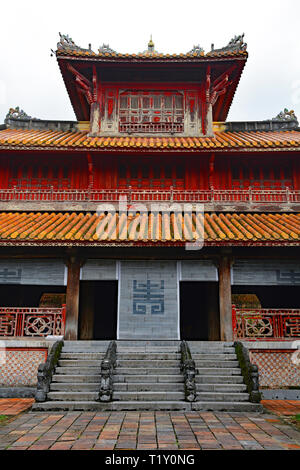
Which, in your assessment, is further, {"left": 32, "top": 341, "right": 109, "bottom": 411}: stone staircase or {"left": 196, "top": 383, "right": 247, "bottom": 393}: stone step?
{"left": 196, "top": 383, "right": 247, "bottom": 393}: stone step

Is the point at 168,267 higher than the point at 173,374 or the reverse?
higher

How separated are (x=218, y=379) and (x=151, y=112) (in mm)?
10026

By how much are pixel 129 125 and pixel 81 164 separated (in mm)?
2539

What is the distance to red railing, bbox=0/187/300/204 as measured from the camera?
37.5 ft

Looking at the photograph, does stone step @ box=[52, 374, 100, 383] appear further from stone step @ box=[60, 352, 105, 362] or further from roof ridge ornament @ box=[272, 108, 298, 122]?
roof ridge ornament @ box=[272, 108, 298, 122]

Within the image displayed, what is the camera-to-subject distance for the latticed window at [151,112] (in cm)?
1320

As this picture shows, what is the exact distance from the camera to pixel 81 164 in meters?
12.3

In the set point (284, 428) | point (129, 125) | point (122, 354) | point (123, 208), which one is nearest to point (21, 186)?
point (123, 208)

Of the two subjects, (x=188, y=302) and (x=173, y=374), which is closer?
(x=173, y=374)

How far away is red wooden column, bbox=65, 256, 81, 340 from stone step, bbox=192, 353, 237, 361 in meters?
3.45

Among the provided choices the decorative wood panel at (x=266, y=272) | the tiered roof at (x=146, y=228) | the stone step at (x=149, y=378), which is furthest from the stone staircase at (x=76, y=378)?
the decorative wood panel at (x=266, y=272)

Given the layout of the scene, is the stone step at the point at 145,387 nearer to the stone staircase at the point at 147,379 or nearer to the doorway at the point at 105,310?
the stone staircase at the point at 147,379

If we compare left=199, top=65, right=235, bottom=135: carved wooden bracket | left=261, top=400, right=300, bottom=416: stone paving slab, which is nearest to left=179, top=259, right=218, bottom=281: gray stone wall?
left=261, top=400, right=300, bottom=416: stone paving slab
